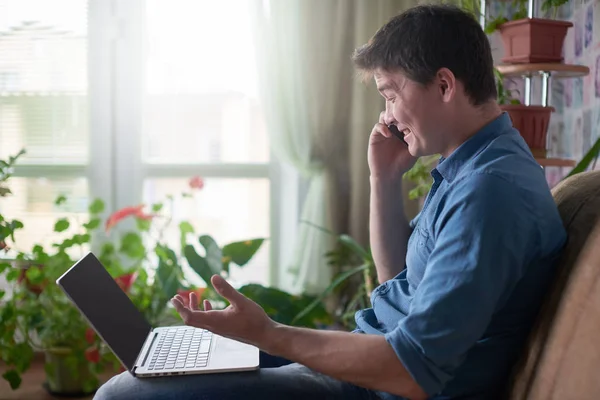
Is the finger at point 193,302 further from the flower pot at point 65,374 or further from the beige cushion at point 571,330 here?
the flower pot at point 65,374

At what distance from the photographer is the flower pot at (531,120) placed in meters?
1.90

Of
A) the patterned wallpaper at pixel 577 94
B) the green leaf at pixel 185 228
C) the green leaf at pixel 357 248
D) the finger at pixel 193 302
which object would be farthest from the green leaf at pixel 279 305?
the finger at pixel 193 302

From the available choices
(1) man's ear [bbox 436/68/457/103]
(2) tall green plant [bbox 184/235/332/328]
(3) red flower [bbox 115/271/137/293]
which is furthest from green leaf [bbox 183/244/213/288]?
(1) man's ear [bbox 436/68/457/103]

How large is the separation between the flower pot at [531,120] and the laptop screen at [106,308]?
3.77ft

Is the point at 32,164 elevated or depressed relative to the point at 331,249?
elevated

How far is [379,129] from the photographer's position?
1.54 meters

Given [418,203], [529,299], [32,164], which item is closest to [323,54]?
[418,203]

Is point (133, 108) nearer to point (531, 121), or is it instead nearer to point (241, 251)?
point (241, 251)

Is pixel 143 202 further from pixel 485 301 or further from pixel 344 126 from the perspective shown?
pixel 485 301

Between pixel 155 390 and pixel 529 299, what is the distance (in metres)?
0.63

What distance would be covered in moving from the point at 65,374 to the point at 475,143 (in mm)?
2119

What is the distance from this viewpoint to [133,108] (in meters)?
3.18

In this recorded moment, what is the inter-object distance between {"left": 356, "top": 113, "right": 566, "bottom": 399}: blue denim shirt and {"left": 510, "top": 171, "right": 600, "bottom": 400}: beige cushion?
0.11 feet

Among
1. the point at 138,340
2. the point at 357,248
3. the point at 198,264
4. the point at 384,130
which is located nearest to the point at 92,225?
the point at 198,264
